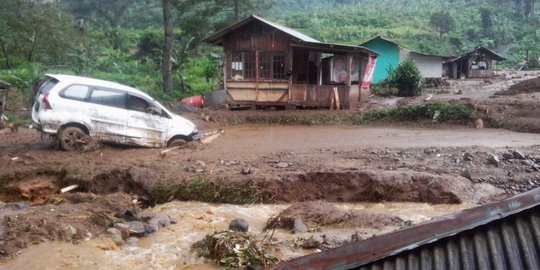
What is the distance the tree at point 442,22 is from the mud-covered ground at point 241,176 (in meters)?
49.7

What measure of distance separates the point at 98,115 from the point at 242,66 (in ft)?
31.2

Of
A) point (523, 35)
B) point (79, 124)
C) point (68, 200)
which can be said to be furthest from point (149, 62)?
point (523, 35)

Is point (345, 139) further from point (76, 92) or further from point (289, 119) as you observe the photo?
point (76, 92)

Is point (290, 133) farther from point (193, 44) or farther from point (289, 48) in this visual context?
point (193, 44)

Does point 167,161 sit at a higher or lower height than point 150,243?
higher

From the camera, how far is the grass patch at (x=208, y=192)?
34.3 ft

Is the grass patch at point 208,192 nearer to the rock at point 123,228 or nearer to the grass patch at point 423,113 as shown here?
the rock at point 123,228

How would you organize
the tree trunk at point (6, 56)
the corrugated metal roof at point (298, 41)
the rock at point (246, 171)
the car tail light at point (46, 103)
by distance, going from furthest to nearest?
the tree trunk at point (6, 56)
the corrugated metal roof at point (298, 41)
the car tail light at point (46, 103)
the rock at point (246, 171)

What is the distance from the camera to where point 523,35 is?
60344 mm

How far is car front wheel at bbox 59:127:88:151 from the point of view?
12400mm

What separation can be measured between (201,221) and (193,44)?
2349 cm

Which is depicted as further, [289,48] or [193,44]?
[193,44]

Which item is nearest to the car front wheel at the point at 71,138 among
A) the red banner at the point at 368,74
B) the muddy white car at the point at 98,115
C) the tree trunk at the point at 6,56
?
the muddy white car at the point at 98,115

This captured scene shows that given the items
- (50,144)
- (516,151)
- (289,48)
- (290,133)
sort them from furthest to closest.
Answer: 1. (289,48)
2. (290,133)
3. (50,144)
4. (516,151)
